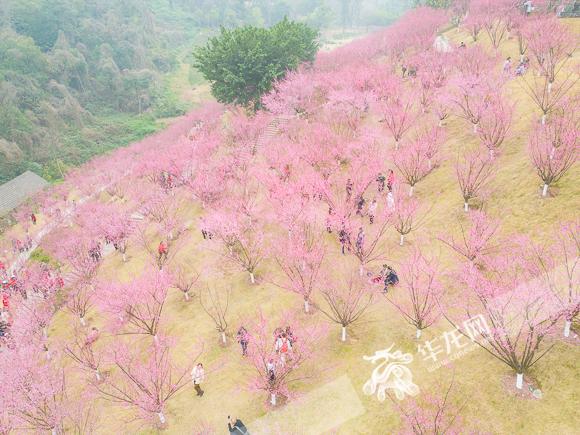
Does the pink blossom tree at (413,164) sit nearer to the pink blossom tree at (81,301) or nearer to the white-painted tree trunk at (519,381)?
the white-painted tree trunk at (519,381)

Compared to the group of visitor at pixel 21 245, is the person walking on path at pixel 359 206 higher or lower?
higher

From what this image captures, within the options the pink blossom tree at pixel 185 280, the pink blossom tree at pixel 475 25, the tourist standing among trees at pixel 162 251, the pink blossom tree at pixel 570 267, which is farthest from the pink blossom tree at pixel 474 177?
the pink blossom tree at pixel 475 25

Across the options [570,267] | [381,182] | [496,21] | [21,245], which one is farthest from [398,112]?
[21,245]

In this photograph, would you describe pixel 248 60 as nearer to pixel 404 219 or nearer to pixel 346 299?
pixel 404 219

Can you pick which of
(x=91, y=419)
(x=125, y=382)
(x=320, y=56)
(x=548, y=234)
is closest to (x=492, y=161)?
(x=548, y=234)

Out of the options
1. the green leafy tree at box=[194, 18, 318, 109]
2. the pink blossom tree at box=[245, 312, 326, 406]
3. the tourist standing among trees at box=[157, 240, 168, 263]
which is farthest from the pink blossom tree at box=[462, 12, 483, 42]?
the pink blossom tree at box=[245, 312, 326, 406]

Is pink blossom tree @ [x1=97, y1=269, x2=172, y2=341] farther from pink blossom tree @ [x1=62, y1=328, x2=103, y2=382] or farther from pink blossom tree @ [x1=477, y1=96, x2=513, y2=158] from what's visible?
pink blossom tree @ [x1=477, y1=96, x2=513, y2=158]

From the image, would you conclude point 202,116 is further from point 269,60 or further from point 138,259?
point 138,259

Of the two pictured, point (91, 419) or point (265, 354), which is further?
point (91, 419)
